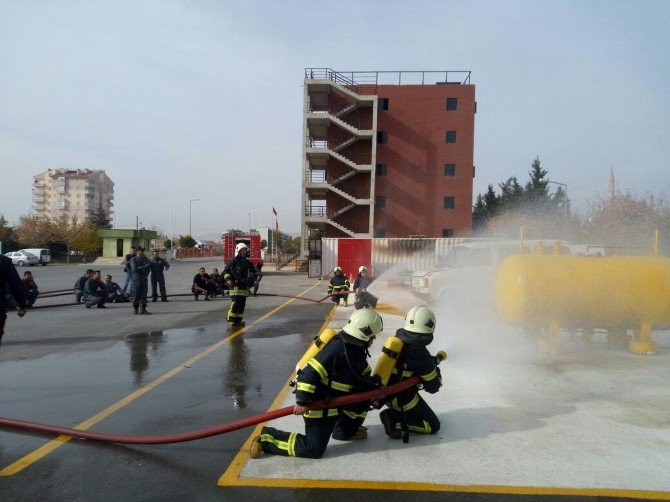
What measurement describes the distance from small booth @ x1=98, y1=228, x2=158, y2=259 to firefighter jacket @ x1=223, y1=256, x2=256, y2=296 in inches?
1681

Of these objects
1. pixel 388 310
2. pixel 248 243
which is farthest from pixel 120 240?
pixel 388 310

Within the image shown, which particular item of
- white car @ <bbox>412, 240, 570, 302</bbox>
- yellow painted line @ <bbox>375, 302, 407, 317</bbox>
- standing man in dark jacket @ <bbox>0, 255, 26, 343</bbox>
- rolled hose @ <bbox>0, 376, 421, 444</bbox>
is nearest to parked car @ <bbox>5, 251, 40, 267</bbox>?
yellow painted line @ <bbox>375, 302, 407, 317</bbox>

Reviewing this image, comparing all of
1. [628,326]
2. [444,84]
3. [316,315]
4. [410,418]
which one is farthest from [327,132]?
[410,418]

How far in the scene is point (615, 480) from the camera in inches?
138

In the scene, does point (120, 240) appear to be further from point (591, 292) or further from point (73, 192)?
point (73, 192)

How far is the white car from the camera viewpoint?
10.7 m

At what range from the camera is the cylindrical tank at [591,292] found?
738cm

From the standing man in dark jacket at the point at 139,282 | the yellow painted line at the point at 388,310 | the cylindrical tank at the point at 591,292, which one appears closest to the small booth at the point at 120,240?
the standing man in dark jacket at the point at 139,282

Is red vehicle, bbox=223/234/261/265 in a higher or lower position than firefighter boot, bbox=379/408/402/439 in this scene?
higher

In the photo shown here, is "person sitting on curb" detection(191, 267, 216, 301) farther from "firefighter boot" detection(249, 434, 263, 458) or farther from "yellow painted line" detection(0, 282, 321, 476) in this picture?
"firefighter boot" detection(249, 434, 263, 458)

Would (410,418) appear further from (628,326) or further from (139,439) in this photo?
(628,326)

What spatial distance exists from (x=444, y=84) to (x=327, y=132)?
1048cm

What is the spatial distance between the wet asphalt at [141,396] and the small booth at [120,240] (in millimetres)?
40041

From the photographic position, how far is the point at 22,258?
4081 cm
